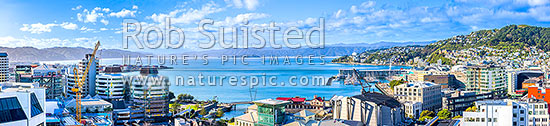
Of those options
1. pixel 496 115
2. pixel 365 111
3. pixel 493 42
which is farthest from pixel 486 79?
pixel 493 42

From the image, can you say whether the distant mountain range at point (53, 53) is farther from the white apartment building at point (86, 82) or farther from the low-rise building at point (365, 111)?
the low-rise building at point (365, 111)

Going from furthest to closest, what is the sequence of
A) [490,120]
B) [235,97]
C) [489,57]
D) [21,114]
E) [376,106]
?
1. [489,57]
2. [235,97]
3. [376,106]
4. [490,120]
5. [21,114]

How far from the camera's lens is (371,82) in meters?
24.3

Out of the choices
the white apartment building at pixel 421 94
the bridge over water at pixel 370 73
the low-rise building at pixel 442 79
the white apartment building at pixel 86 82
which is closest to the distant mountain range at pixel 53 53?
the bridge over water at pixel 370 73

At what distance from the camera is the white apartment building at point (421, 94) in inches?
436

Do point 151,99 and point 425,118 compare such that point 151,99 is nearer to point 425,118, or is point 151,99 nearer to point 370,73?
point 425,118

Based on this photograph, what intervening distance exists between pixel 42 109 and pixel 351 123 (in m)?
3.64

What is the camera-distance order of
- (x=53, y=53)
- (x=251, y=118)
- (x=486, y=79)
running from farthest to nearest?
1. (x=53, y=53)
2. (x=486, y=79)
3. (x=251, y=118)

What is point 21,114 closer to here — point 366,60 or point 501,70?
point 501,70

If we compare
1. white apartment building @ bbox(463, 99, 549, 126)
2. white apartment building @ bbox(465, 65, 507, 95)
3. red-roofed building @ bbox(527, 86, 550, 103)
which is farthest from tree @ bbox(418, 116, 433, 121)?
white apartment building @ bbox(465, 65, 507, 95)

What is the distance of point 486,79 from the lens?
584 inches

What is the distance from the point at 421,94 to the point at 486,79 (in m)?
5.06

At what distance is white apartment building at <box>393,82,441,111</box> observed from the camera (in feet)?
36.3

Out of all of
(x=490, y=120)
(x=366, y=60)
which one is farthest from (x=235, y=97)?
(x=366, y=60)
